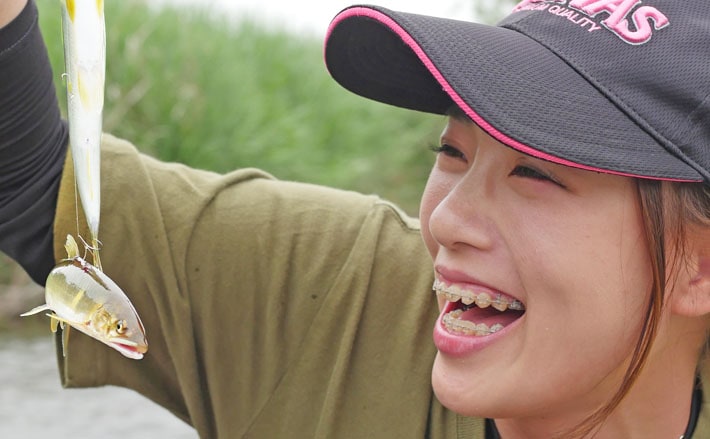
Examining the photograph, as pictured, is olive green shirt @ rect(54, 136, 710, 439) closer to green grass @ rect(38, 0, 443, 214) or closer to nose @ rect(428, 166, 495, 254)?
nose @ rect(428, 166, 495, 254)

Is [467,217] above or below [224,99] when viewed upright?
above

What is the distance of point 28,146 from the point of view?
6.00ft

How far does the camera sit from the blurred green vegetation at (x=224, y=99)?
6.30m

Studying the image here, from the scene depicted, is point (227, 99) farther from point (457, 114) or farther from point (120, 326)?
point (120, 326)

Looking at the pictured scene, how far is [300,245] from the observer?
2.03 metres

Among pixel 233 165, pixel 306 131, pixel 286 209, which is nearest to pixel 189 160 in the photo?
pixel 233 165

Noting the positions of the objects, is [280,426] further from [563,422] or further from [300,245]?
[563,422]

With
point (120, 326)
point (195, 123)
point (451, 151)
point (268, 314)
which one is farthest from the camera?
point (195, 123)

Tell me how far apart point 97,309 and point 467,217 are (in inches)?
24.1

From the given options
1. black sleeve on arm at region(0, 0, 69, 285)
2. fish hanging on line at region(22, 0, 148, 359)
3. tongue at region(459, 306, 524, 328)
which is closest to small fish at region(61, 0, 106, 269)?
fish hanging on line at region(22, 0, 148, 359)

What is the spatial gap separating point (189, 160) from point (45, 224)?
191 inches

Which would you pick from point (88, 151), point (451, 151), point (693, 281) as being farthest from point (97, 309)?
point (693, 281)

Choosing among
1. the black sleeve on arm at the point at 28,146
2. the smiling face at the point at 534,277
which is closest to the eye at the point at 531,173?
the smiling face at the point at 534,277

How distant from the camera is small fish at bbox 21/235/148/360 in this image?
53.2 inches
